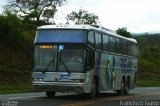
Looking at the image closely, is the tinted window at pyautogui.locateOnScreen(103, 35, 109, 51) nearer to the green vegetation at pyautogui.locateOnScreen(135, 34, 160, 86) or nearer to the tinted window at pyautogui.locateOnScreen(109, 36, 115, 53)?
the tinted window at pyautogui.locateOnScreen(109, 36, 115, 53)

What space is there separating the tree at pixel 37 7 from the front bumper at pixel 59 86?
34873mm

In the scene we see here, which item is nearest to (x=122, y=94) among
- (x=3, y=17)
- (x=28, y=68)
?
(x=28, y=68)

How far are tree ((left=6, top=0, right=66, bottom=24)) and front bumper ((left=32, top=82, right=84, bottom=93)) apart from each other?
34.9 m

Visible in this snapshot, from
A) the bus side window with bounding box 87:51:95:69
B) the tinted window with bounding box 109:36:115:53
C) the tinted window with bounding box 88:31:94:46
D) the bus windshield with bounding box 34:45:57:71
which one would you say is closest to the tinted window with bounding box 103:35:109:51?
the tinted window with bounding box 109:36:115:53

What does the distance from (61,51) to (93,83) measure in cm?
258

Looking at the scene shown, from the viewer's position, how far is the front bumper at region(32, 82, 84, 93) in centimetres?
2408

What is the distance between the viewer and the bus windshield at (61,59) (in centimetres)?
2425

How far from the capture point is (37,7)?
200ft

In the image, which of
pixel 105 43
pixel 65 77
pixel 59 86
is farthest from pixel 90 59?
pixel 105 43

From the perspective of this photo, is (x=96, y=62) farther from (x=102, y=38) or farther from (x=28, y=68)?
(x=28, y=68)

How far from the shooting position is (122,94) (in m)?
32.1

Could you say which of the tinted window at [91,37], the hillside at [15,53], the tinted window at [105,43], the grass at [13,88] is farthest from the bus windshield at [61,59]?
the hillside at [15,53]

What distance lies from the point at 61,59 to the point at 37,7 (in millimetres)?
37282

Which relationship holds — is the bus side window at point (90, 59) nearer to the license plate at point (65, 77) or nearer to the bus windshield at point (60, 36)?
the bus windshield at point (60, 36)
